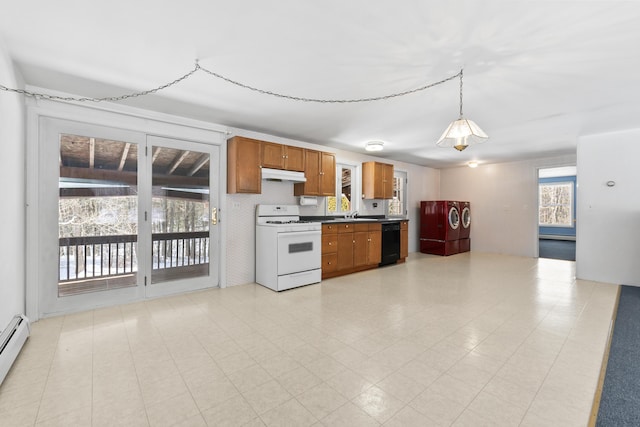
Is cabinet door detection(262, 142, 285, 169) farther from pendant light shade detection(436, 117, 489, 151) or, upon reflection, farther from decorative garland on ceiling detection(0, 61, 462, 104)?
pendant light shade detection(436, 117, 489, 151)

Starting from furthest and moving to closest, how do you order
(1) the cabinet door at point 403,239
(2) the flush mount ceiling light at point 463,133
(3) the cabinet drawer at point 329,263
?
(1) the cabinet door at point 403,239, (3) the cabinet drawer at point 329,263, (2) the flush mount ceiling light at point 463,133

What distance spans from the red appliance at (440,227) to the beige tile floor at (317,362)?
10.8 feet

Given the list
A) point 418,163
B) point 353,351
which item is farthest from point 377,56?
point 418,163

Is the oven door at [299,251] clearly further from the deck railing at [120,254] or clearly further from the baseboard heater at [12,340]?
the baseboard heater at [12,340]

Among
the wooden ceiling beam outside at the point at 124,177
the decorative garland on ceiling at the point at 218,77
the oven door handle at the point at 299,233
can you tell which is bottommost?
the oven door handle at the point at 299,233

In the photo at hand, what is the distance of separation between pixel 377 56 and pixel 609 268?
5180mm

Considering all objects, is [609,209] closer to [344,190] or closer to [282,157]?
[344,190]

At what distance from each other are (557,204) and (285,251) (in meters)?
11.1

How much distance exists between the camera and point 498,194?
7.36 m

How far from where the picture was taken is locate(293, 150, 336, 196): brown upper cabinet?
4895 mm

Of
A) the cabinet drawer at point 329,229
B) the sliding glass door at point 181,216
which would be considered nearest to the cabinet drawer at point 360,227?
the cabinet drawer at point 329,229

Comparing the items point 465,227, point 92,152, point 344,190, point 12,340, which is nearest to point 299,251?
point 344,190

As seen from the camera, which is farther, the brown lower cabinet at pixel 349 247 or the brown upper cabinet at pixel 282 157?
the brown lower cabinet at pixel 349 247

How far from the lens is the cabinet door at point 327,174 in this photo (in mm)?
5078
